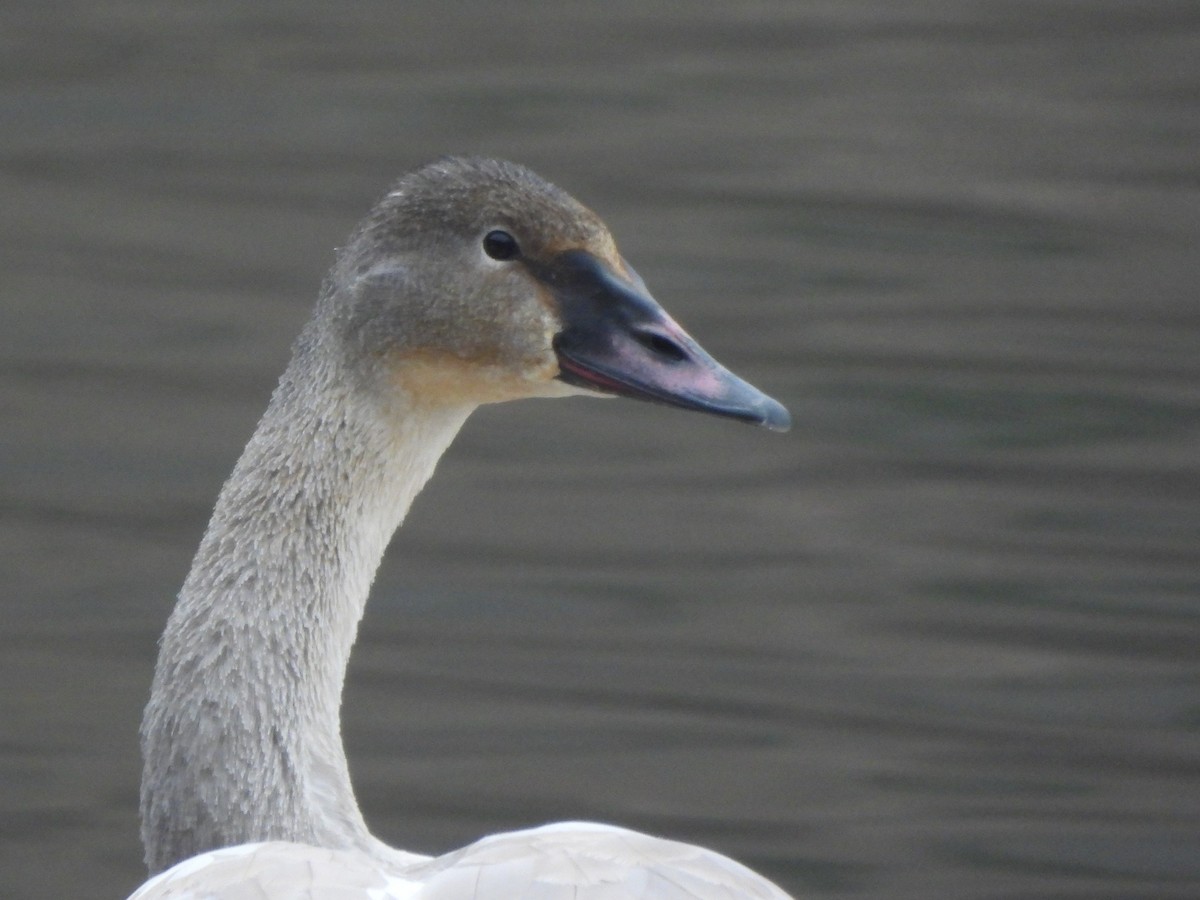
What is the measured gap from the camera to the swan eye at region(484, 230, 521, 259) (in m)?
4.59

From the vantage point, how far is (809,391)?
26.1 ft

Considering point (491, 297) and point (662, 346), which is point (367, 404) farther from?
point (662, 346)

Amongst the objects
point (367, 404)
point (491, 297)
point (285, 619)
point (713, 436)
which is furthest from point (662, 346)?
point (713, 436)

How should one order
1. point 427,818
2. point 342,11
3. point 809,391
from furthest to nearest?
point 342,11 → point 809,391 → point 427,818

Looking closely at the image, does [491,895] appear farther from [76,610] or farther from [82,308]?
[82,308]

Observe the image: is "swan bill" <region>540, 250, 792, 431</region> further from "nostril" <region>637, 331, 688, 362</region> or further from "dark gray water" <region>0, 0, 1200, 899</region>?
"dark gray water" <region>0, 0, 1200, 899</region>

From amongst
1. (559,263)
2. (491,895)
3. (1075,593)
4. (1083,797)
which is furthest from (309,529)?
(1075,593)

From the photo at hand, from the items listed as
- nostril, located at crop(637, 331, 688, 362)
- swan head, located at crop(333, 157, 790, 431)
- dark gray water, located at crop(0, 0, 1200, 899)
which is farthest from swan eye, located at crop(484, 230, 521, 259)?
dark gray water, located at crop(0, 0, 1200, 899)

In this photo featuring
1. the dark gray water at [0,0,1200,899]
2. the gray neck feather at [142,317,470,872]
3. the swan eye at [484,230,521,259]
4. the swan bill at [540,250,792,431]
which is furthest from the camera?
the dark gray water at [0,0,1200,899]

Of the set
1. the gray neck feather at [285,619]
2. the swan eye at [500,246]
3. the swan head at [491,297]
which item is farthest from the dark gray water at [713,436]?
the swan eye at [500,246]

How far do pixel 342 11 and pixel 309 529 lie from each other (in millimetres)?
6384

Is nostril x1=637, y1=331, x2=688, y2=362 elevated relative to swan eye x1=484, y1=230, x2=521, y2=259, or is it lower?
lower

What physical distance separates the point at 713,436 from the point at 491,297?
3.40 m

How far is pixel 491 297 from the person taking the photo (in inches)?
180
